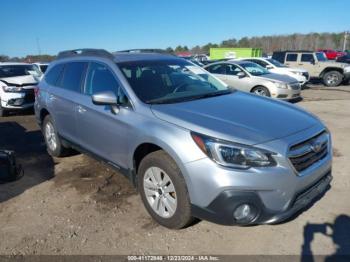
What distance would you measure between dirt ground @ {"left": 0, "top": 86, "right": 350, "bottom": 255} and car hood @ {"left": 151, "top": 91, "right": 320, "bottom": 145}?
3.43ft

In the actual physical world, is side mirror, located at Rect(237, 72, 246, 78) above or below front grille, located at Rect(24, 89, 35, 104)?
above

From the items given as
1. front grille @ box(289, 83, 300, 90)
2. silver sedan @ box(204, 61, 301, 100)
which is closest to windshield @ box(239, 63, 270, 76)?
silver sedan @ box(204, 61, 301, 100)

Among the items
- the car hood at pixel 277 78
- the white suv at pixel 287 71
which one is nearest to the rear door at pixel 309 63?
the white suv at pixel 287 71

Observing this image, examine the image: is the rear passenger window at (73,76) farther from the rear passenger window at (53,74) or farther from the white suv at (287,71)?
the white suv at (287,71)

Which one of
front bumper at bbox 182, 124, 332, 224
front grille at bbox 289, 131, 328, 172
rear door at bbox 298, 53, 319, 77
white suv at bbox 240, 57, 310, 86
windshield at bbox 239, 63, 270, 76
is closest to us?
front bumper at bbox 182, 124, 332, 224

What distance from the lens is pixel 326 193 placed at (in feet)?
14.6

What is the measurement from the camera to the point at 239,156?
3.08m

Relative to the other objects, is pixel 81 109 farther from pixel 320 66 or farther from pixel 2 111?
pixel 320 66

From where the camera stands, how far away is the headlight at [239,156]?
307 cm

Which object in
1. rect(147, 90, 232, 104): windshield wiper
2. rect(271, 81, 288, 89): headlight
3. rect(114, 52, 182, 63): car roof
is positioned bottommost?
rect(271, 81, 288, 89): headlight

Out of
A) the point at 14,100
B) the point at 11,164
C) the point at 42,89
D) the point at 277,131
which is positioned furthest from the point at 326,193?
the point at 14,100

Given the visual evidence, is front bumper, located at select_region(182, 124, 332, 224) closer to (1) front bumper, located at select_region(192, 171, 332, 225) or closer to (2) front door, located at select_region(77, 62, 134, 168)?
(1) front bumper, located at select_region(192, 171, 332, 225)

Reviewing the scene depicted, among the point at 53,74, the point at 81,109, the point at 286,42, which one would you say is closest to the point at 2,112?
the point at 53,74

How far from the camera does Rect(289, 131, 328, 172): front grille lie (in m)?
3.20
